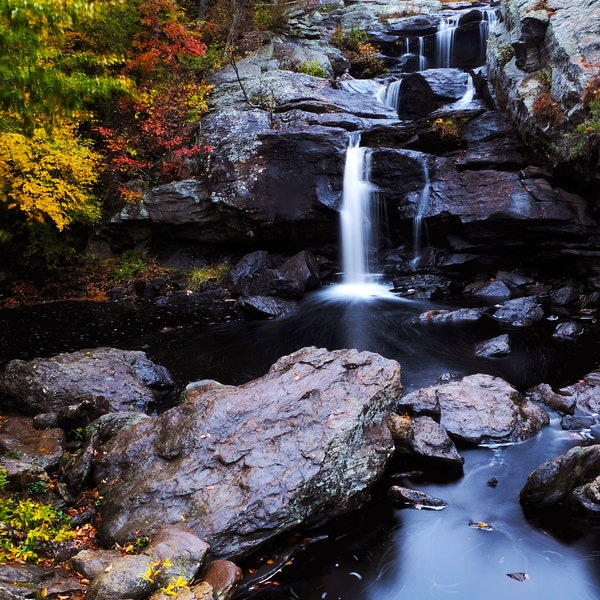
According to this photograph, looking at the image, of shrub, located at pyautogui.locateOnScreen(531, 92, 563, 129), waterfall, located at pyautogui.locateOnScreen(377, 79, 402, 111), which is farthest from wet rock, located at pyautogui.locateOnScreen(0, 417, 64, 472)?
waterfall, located at pyautogui.locateOnScreen(377, 79, 402, 111)

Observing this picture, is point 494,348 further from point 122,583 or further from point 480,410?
point 122,583

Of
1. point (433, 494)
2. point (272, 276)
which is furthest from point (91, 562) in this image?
point (272, 276)

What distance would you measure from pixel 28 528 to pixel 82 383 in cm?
353

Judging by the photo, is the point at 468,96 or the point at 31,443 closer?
the point at 31,443

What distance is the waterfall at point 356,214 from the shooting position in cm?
1438

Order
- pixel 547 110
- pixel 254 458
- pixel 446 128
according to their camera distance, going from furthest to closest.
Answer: pixel 446 128 < pixel 547 110 < pixel 254 458

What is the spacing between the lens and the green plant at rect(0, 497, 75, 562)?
3977 mm

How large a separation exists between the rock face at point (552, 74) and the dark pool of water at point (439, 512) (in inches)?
186

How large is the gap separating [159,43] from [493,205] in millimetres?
12743

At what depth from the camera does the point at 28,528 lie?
432 centimetres

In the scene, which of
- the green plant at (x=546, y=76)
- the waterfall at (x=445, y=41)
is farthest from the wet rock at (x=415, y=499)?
the waterfall at (x=445, y=41)

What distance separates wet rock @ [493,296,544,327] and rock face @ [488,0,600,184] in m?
3.34

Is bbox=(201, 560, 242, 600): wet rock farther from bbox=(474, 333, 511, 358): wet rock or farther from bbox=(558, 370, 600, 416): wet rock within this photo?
bbox=(474, 333, 511, 358): wet rock

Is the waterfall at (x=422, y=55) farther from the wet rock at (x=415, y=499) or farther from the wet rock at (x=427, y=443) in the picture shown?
the wet rock at (x=415, y=499)
